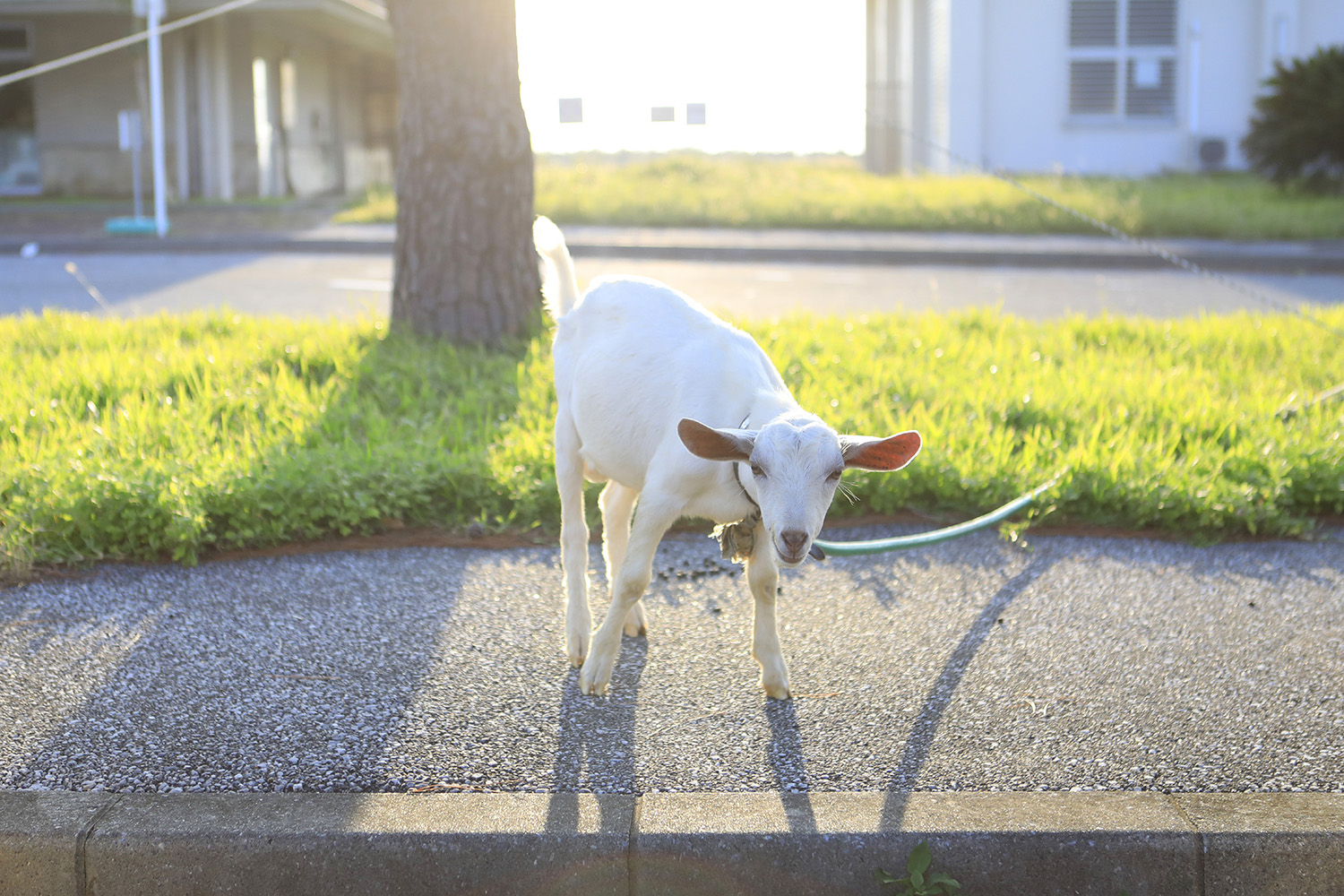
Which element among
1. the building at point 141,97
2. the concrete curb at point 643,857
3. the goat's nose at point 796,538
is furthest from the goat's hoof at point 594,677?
the building at point 141,97

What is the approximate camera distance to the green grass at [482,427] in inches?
188

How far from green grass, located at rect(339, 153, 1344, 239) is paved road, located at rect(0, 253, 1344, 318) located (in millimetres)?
2484

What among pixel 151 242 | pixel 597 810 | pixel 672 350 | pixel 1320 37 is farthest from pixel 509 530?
pixel 1320 37

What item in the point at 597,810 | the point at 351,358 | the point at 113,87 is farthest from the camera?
the point at 113,87

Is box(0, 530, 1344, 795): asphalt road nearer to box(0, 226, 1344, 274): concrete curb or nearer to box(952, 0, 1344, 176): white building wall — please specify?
box(0, 226, 1344, 274): concrete curb

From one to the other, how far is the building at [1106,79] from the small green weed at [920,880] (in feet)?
71.8

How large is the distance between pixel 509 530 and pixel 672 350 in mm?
1729

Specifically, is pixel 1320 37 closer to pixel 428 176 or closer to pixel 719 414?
pixel 428 176

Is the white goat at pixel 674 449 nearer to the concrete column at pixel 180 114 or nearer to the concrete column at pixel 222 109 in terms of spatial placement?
the concrete column at pixel 222 109

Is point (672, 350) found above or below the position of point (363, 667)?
above

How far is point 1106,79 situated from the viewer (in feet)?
78.2

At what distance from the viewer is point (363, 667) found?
12.1ft

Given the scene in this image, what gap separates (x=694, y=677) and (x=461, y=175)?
448 centimetres

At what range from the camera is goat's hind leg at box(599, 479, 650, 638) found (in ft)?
13.1
